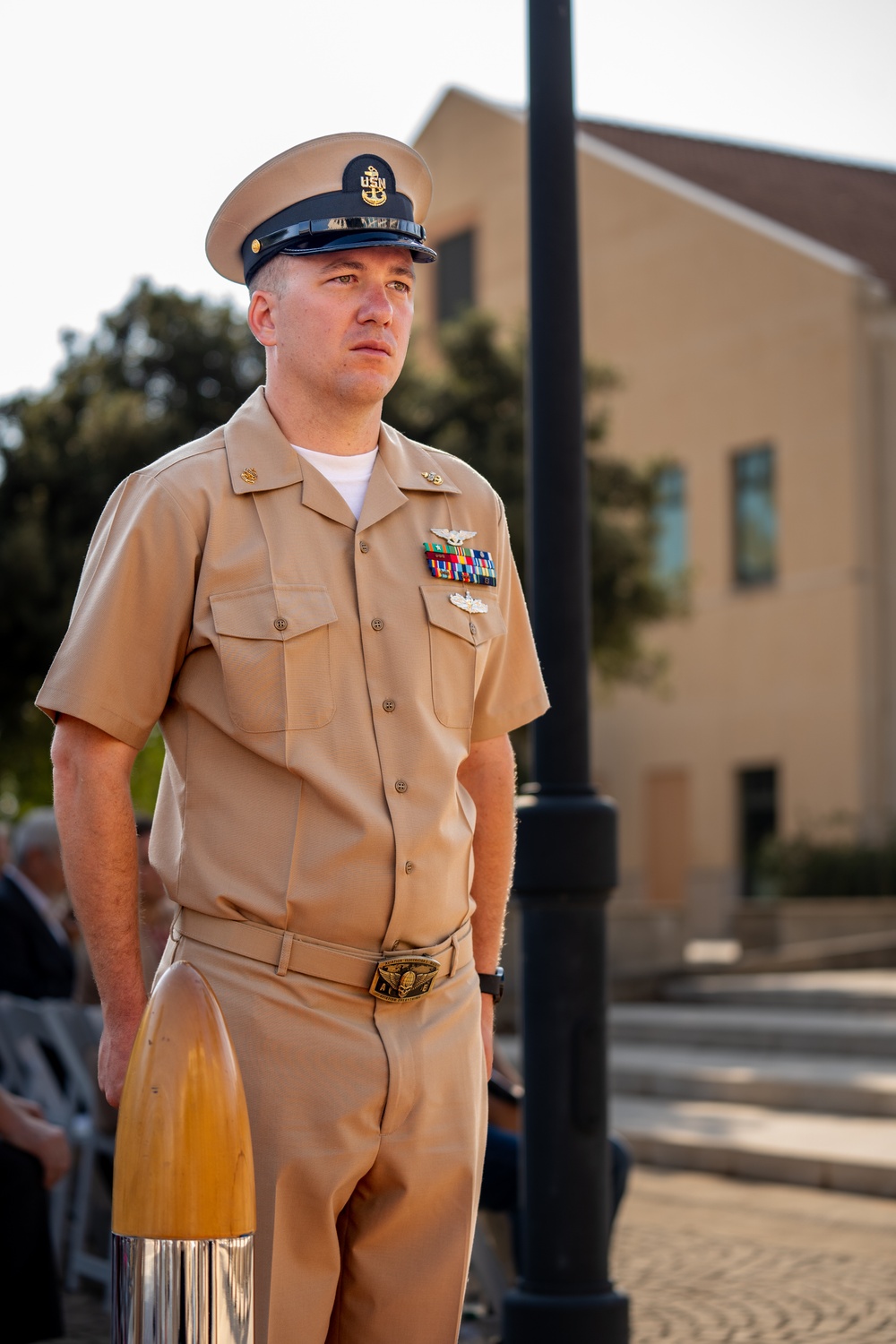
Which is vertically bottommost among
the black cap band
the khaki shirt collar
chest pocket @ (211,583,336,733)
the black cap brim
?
chest pocket @ (211,583,336,733)

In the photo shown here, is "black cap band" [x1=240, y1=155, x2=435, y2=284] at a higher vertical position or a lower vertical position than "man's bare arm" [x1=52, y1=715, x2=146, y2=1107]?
higher

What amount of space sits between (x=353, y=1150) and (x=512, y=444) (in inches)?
750

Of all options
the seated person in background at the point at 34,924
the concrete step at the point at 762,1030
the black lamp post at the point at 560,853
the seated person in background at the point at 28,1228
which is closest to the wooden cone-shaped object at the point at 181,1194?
the black lamp post at the point at 560,853

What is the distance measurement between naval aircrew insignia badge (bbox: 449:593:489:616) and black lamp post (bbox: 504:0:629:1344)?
1.96 m

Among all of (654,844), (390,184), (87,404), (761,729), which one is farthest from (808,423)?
(390,184)

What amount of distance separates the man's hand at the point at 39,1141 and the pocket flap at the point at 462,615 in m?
2.71

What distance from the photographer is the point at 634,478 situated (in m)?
Result: 22.8

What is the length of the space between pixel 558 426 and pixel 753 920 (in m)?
19.0

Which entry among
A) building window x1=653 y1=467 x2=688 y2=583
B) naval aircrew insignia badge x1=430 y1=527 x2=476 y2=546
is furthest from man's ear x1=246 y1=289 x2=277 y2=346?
building window x1=653 y1=467 x2=688 y2=583

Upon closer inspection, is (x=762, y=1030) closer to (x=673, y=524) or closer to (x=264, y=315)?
(x=264, y=315)

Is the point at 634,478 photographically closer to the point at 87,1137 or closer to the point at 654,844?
the point at 654,844

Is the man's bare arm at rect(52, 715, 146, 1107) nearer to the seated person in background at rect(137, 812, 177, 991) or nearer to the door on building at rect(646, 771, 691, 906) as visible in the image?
the seated person in background at rect(137, 812, 177, 991)

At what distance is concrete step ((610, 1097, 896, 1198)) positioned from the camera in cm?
855

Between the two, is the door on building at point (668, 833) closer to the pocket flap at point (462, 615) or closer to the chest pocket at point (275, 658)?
the pocket flap at point (462, 615)
